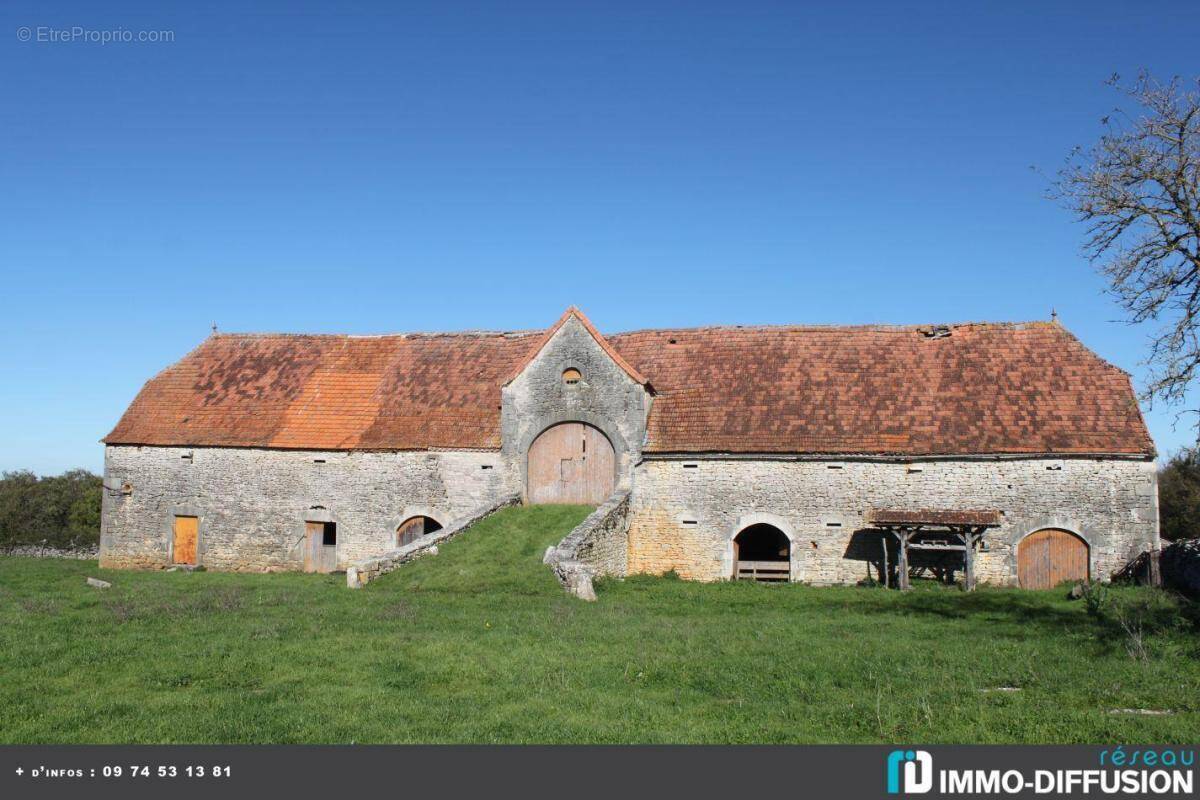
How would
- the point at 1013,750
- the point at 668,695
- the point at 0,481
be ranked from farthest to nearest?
the point at 0,481, the point at 668,695, the point at 1013,750

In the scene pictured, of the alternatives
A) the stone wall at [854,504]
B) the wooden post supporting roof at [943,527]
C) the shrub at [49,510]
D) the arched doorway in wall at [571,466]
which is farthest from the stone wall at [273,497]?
the shrub at [49,510]

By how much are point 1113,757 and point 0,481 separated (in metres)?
49.5

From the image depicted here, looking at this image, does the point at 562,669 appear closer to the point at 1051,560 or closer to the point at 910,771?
the point at 910,771

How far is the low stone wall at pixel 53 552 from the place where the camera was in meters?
33.5

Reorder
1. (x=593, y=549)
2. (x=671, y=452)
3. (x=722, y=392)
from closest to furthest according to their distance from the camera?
(x=593, y=549) < (x=671, y=452) < (x=722, y=392)

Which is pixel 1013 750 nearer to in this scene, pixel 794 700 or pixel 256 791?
pixel 794 700

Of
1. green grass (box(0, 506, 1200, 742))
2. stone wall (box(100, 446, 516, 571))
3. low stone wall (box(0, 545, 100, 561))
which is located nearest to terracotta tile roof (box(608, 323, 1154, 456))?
green grass (box(0, 506, 1200, 742))

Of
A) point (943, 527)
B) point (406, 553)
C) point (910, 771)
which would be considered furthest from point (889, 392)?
point (910, 771)

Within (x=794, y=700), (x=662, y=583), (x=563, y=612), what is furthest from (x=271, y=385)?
(x=794, y=700)

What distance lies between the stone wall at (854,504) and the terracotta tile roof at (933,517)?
40 centimetres

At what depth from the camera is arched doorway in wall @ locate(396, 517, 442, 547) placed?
87.9 feet

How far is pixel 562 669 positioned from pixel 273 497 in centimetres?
1797

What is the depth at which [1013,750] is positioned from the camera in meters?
8.23

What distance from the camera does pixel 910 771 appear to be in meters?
7.91
